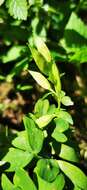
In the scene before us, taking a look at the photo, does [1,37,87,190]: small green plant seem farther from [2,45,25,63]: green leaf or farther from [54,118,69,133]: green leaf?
[2,45,25,63]: green leaf

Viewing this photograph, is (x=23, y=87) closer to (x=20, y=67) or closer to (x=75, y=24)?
(x=20, y=67)

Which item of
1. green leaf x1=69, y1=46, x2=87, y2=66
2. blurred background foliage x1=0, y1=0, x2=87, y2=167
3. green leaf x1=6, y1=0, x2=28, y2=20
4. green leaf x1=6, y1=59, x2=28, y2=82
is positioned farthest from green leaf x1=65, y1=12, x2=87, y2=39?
green leaf x1=6, y1=0, x2=28, y2=20

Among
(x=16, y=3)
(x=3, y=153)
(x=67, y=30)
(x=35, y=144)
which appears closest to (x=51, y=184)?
(x=35, y=144)

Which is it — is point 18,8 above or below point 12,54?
above

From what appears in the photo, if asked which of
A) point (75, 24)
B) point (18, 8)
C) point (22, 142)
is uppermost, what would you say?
point (18, 8)

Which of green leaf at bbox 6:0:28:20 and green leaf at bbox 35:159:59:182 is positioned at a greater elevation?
green leaf at bbox 6:0:28:20

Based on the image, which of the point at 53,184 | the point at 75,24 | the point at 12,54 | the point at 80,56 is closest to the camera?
the point at 53,184

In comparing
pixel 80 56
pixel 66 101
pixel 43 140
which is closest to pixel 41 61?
pixel 66 101

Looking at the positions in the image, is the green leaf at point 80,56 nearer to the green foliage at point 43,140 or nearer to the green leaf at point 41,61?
the green foliage at point 43,140

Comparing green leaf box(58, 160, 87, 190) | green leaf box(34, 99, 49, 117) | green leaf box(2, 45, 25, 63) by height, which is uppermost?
green leaf box(2, 45, 25, 63)
